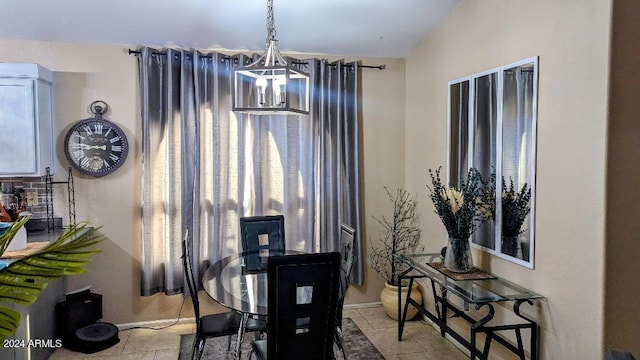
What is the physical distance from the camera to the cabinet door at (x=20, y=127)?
3379 mm

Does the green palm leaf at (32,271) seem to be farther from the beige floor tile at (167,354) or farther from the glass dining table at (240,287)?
the beige floor tile at (167,354)

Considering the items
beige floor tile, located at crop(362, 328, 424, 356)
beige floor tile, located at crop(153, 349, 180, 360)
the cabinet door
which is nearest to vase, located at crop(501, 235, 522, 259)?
beige floor tile, located at crop(362, 328, 424, 356)

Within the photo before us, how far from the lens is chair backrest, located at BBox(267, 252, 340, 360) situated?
7.25ft

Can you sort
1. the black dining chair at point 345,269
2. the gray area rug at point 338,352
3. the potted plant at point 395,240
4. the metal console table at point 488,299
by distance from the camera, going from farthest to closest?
1. the potted plant at point 395,240
2. the gray area rug at point 338,352
3. the black dining chair at point 345,269
4. the metal console table at point 488,299

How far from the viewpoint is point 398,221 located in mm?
4461

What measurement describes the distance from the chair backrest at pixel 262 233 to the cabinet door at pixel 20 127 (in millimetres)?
1678

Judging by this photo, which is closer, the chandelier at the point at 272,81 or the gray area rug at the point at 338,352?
the chandelier at the point at 272,81

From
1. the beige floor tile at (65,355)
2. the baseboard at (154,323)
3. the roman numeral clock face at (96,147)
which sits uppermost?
the roman numeral clock face at (96,147)

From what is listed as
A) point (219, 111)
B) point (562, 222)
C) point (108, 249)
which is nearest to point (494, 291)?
point (562, 222)

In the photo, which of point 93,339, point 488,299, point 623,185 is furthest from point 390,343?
point 93,339

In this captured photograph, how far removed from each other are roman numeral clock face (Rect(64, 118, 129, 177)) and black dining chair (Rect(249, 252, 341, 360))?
231 centimetres

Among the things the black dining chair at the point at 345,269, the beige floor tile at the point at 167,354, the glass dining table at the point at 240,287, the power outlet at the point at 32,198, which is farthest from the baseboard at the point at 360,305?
the power outlet at the point at 32,198

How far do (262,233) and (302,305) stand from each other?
5.01 feet

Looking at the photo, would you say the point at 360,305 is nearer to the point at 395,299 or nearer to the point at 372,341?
the point at 395,299
